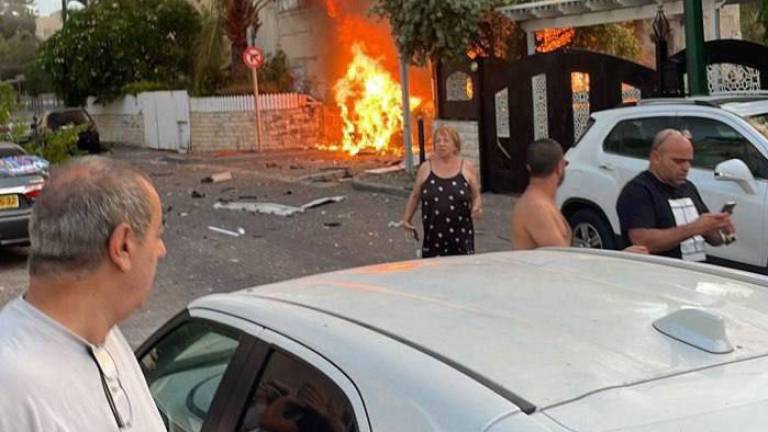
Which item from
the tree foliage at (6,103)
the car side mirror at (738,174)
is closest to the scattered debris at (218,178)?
the tree foliage at (6,103)

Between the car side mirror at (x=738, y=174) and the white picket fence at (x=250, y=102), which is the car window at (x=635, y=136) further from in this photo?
the white picket fence at (x=250, y=102)

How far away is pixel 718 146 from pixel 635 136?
0.96 meters

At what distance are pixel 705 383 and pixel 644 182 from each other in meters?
3.33

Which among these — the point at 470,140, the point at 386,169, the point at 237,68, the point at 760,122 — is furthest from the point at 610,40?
the point at 237,68

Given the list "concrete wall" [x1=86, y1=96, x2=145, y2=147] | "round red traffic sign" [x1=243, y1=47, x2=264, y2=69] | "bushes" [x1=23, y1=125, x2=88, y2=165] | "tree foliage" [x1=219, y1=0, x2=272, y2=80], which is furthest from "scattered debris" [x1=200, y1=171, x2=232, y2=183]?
"concrete wall" [x1=86, y1=96, x2=145, y2=147]

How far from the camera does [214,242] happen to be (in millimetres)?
12438

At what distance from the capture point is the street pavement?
983 cm

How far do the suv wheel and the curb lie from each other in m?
6.31

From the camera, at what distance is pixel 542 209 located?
4.75 metres

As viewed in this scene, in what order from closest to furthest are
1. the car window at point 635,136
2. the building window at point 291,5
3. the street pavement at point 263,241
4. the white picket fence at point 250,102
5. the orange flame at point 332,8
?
the car window at point 635,136
the street pavement at point 263,241
the white picket fence at point 250,102
the orange flame at point 332,8
the building window at point 291,5

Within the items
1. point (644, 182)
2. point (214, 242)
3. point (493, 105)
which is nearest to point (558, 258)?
point (644, 182)

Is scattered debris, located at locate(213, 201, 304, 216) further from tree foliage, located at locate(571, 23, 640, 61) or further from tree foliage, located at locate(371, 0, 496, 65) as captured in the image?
tree foliage, located at locate(571, 23, 640, 61)

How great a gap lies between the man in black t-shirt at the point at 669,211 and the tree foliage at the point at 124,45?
27472 millimetres

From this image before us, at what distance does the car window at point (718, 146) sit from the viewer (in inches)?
304
